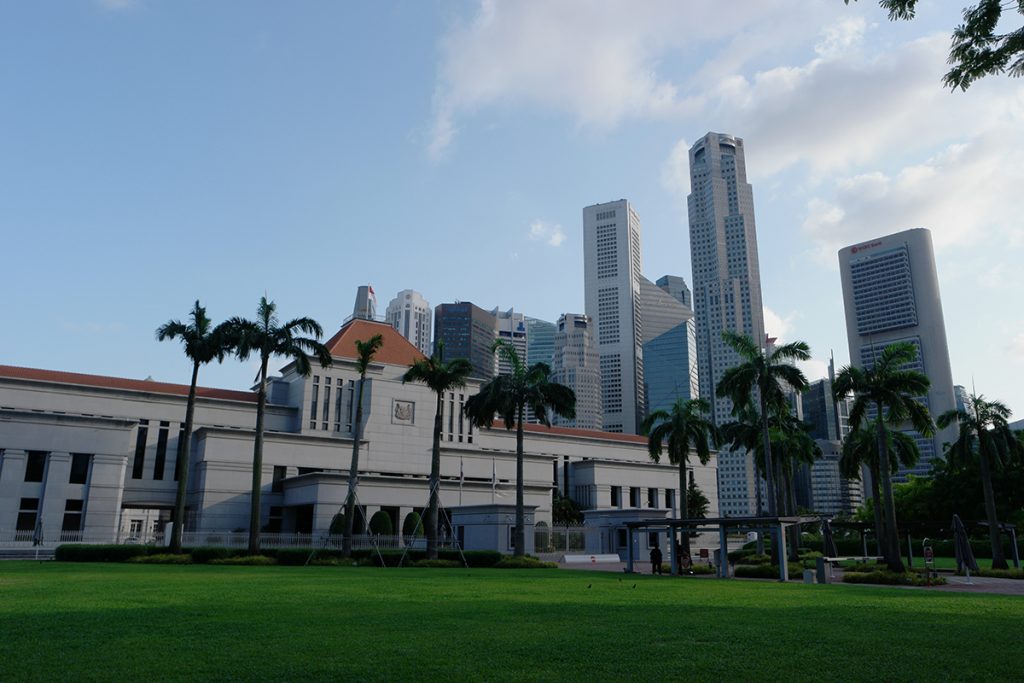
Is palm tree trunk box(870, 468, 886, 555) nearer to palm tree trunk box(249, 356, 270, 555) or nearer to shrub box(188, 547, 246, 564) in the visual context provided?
palm tree trunk box(249, 356, 270, 555)

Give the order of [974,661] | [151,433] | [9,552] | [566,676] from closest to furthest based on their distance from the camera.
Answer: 1. [566,676]
2. [974,661]
3. [9,552]
4. [151,433]

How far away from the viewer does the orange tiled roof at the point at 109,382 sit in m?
56.9

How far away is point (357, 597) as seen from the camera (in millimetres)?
16047

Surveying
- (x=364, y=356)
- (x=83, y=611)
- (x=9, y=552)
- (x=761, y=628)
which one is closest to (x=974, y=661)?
(x=761, y=628)

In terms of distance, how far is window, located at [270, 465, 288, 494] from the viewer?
191 ft

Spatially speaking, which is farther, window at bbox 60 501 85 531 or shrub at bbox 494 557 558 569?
window at bbox 60 501 85 531

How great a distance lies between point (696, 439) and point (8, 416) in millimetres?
47077

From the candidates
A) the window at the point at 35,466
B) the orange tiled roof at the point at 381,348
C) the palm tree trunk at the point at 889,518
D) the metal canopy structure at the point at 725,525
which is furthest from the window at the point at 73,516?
the palm tree trunk at the point at 889,518

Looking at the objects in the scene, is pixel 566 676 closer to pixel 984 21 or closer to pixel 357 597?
pixel 357 597

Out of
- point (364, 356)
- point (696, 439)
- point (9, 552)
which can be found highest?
point (364, 356)

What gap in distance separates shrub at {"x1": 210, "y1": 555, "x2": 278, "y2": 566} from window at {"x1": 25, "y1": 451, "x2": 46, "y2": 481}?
22318mm

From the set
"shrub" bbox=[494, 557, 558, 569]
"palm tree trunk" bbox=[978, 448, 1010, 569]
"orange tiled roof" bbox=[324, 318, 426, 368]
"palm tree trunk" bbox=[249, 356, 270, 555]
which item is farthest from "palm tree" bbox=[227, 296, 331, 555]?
"palm tree trunk" bbox=[978, 448, 1010, 569]

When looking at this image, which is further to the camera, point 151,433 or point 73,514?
point 151,433

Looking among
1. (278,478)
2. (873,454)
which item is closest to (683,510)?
(873,454)
